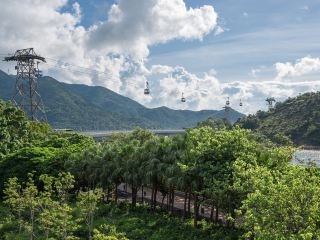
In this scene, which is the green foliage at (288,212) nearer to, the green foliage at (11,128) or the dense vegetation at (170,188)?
the dense vegetation at (170,188)

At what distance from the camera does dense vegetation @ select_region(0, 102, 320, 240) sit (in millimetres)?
19656

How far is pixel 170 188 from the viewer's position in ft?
160

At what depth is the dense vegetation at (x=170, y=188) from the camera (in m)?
19.7

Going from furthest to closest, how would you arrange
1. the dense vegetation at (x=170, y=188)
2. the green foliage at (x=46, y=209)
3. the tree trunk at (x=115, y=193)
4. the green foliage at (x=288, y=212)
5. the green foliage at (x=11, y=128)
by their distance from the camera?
the green foliage at (x=11, y=128), the tree trunk at (x=115, y=193), the green foliage at (x=46, y=209), the dense vegetation at (x=170, y=188), the green foliage at (x=288, y=212)

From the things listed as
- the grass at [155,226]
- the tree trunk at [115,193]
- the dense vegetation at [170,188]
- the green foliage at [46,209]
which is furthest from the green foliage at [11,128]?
the grass at [155,226]

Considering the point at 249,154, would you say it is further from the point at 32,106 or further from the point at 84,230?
the point at 32,106

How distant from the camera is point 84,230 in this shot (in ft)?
149

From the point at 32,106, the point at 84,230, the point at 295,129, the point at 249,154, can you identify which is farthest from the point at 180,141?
the point at 295,129

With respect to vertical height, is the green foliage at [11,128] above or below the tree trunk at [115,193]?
above

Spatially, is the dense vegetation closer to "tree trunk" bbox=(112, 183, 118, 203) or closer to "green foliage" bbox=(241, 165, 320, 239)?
"green foliage" bbox=(241, 165, 320, 239)

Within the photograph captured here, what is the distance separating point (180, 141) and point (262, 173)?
73.5 feet

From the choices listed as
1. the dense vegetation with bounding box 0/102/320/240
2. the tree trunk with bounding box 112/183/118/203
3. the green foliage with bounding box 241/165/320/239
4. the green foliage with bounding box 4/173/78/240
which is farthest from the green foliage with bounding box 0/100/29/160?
the green foliage with bounding box 241/165/320/239

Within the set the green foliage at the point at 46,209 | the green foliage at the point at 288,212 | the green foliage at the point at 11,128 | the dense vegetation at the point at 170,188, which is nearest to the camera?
the green foliage at the point at 288,212

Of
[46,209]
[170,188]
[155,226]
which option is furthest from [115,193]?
[46,209]
